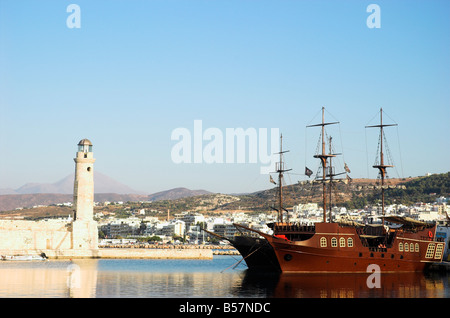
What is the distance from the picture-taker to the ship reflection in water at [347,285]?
33062 mm

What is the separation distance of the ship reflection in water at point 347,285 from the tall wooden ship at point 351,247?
731 millimetres

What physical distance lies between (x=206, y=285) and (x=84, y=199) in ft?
98.5

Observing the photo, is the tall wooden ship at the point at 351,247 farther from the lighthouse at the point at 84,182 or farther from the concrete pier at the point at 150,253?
the concrete pier at the point at 150,253

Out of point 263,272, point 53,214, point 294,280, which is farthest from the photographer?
point 53,214

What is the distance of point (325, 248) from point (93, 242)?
30994 mm

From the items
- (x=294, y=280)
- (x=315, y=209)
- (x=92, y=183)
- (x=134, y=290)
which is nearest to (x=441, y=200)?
(x=315, y=209)

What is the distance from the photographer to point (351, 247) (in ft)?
147

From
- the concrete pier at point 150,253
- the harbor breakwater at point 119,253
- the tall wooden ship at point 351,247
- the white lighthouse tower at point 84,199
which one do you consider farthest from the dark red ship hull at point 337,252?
the concrete pier at point 150,253

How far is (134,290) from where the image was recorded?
113 feet

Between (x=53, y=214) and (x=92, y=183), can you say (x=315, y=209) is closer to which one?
(x=53, y=214)

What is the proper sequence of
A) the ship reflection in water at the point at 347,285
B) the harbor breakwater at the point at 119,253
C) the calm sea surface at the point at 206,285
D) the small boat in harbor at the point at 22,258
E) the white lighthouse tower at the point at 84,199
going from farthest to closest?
the white lighthouse tower at the point at 84,199, the harbor breakwater at the point at 119,253, the small boat in harbor at the point at 22,258, the ship reflection in water at the point at 347,285, the calm sea surface at the point at 206,285

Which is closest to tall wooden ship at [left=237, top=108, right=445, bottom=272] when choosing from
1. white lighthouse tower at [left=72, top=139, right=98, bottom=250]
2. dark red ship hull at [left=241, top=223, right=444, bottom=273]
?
dark red ship hull at [left=241, top=223, right=444, bottom=273]

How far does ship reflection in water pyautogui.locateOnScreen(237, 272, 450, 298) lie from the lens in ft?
108

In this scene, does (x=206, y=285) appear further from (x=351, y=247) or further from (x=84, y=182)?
(x=84, y=182)
